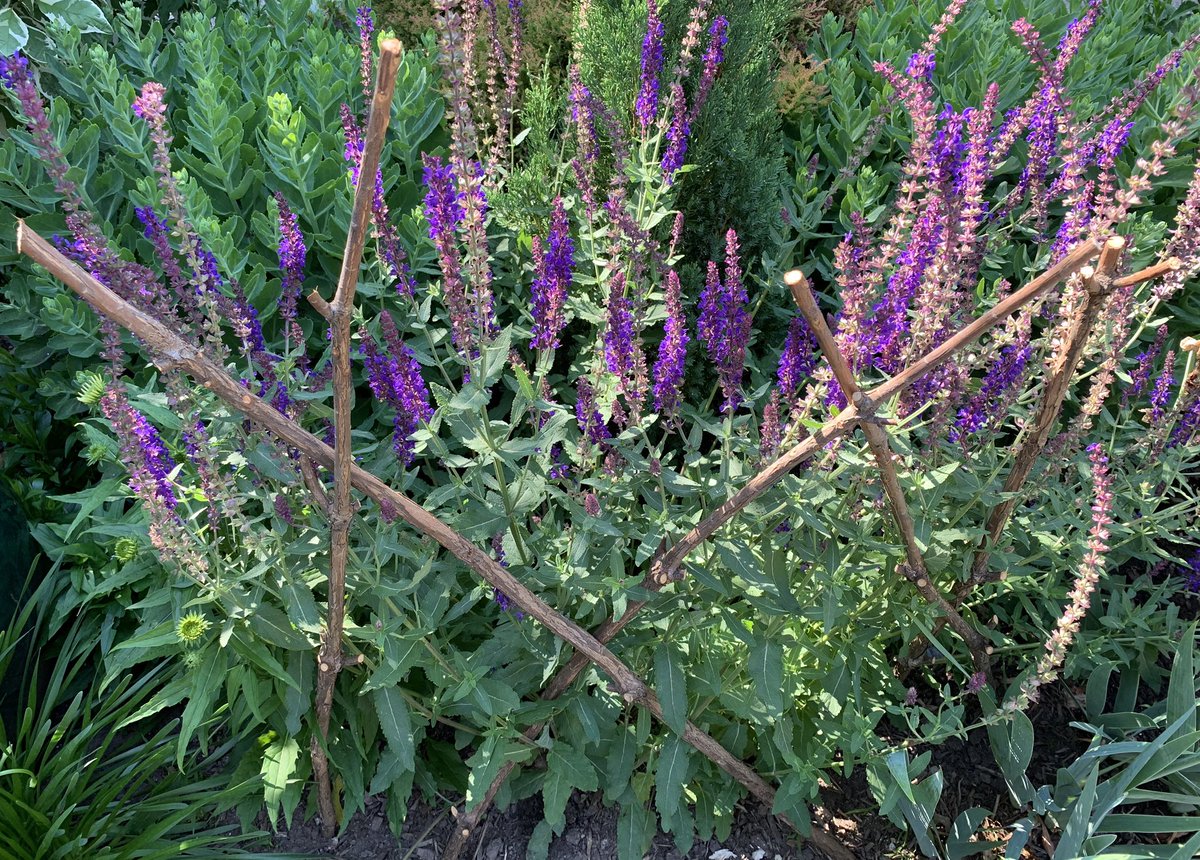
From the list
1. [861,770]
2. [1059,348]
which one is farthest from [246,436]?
[861,770]

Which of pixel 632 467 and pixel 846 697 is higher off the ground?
pixel 632 467

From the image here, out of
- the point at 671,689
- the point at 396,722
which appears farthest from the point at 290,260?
the point at 671,689

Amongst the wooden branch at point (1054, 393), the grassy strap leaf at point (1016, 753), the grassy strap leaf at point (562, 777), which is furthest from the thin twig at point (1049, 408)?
the grassy strap leaf at point (562, 777)

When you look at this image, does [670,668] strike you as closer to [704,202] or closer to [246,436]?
[246,436]

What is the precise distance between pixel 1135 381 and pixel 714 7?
75.4 inches

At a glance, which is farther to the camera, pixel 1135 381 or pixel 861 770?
pixel 861 770

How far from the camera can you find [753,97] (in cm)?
337

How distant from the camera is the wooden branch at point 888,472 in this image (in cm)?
143

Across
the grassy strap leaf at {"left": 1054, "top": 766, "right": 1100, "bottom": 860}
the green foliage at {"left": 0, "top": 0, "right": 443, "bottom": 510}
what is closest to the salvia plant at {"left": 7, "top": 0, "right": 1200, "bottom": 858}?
the grassy strap leaf at {"left": 1054, "top": 766, "right": 1100, "bottom": 860}

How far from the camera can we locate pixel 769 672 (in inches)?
81.4

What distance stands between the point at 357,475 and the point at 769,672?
3.35ft

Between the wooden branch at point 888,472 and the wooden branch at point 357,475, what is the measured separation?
66 centimetres

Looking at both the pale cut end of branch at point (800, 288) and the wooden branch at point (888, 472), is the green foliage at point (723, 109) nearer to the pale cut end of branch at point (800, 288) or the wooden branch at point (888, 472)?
the wooden branch at point (888, 472)

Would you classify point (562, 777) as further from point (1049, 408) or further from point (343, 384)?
point (1049, 408)
